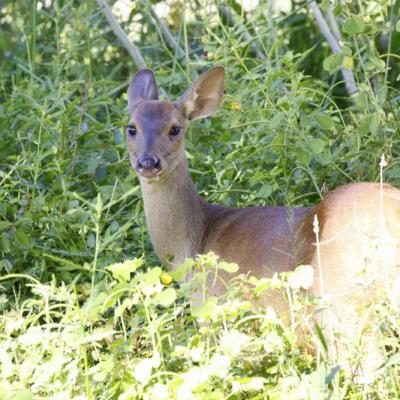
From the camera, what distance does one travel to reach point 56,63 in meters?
6.38

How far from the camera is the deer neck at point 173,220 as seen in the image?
17.0 ft

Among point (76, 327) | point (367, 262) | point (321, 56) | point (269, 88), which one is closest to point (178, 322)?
point (76, 327)

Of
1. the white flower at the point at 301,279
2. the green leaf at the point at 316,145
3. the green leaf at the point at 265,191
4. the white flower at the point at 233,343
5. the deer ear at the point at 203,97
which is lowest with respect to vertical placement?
the green leaf at the point at 265,191

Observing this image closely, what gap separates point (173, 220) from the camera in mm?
5215

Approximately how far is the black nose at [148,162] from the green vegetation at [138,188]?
0.53 ft

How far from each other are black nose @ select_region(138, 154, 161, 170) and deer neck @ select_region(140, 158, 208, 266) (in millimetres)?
144

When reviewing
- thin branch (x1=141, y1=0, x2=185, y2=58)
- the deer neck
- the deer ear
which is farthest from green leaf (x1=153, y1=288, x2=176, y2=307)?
thin branch (x1=141, y1=0, x2=185, y2=58)

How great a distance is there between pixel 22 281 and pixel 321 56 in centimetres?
318

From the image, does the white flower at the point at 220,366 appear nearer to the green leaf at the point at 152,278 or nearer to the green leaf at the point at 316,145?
the green leaf at the point at 152,278

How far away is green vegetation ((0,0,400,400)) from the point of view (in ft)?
11.8

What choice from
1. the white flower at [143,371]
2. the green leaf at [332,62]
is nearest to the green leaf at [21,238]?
the green leaf at [332,62]

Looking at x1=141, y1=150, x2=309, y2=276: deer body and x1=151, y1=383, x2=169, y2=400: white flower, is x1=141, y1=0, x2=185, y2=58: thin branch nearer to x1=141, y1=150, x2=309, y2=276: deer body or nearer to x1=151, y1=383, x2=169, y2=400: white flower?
x1=141, y1=150, x2=309, y2=276: deer body

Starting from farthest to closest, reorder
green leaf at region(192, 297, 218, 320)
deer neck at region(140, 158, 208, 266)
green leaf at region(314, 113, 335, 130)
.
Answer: deer neck at region(140, 158, 208, 266)
green leaf at region(314, 113, 335, 130)
green leaf at region(192, 297, 218, 320)

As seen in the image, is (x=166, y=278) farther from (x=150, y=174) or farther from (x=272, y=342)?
(x=150, y=174)
